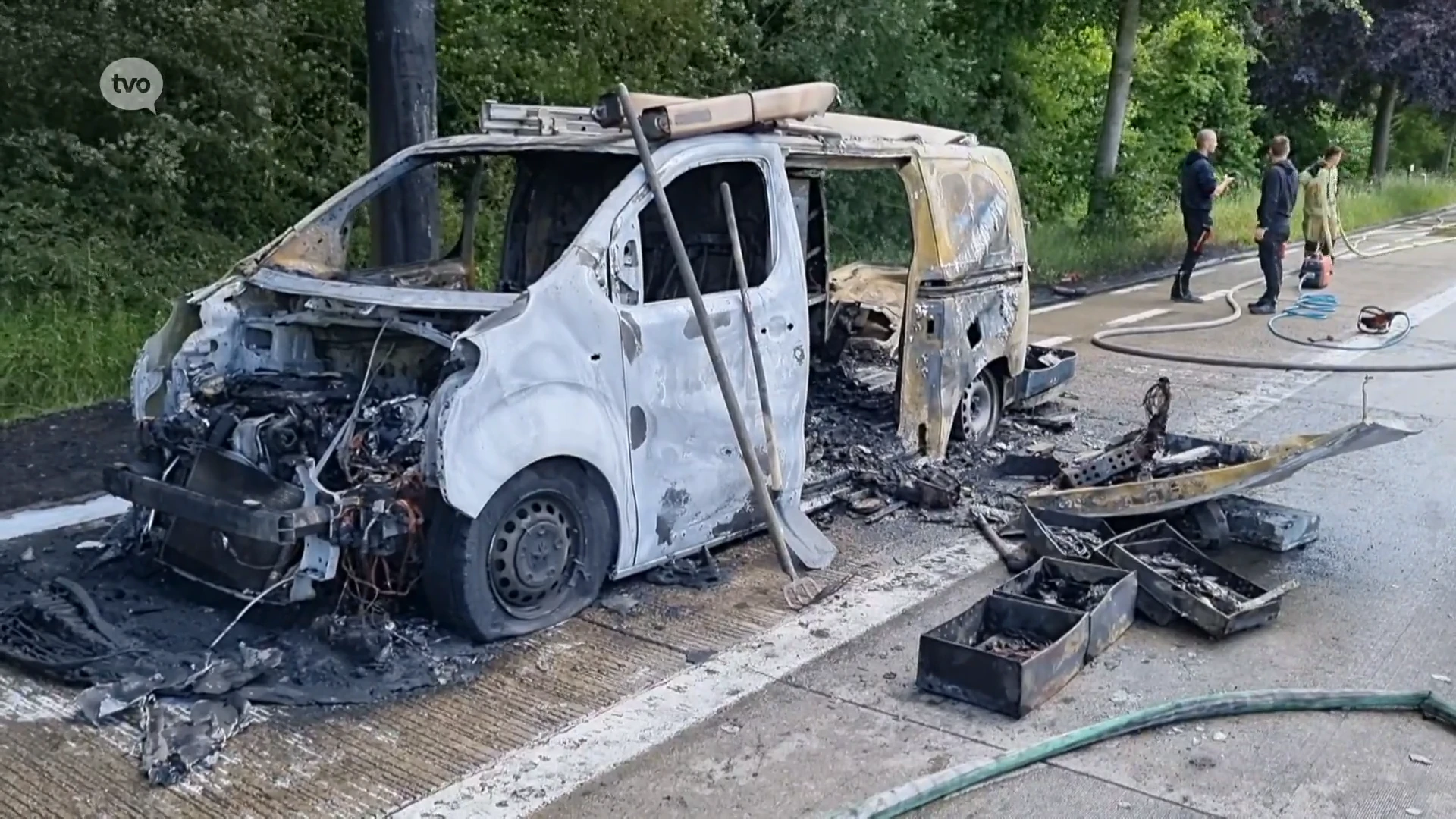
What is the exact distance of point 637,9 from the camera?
1355 centimetres

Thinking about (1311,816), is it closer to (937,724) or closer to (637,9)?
(937,724)

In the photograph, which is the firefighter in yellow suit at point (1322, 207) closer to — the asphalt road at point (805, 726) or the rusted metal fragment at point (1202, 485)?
the asphalt road at point (805, 726)

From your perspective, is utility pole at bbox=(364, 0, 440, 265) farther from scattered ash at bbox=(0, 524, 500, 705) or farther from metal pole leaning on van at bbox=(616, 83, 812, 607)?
scattered ash at bbox=(0, 524, 500, 705)

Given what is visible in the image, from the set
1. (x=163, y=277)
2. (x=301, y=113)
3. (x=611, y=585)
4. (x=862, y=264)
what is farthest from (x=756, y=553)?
(x=301, y=113)

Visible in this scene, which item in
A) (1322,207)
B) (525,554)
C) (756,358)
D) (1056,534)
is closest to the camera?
(525,554)

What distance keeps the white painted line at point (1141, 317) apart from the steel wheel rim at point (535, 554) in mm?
9100

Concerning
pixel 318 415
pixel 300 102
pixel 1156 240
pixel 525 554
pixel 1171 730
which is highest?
pixel 300 102

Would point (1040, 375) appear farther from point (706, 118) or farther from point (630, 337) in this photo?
point (630, 337)

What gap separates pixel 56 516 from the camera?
6.12 meters

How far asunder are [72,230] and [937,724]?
28.0ft

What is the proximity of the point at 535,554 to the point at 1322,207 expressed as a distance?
535 inches

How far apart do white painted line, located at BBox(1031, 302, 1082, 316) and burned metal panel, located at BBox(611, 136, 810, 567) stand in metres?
8.10

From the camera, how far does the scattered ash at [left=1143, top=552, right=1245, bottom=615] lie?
523cm

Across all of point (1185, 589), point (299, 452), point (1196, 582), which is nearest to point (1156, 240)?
point (1196, 582)
